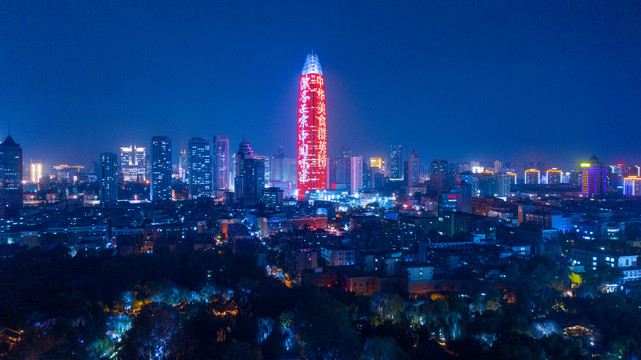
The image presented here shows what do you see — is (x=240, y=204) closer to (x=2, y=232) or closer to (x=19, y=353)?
(x=2, y=232)

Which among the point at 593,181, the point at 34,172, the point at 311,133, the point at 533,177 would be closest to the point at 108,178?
the point at 311,133

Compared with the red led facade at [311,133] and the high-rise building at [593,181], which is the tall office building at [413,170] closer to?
the red led facade at [311,133]

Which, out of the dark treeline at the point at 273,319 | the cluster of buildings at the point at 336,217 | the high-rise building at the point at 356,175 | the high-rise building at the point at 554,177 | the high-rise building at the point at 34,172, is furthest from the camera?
the high-rise building at the point at 554,177

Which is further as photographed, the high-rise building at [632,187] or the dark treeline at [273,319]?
the high-rise building at [632,187]

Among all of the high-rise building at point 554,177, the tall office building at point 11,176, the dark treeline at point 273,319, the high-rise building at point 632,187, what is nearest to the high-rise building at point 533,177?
the high-rise building at point 554,177

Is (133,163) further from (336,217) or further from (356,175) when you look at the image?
(336,217)

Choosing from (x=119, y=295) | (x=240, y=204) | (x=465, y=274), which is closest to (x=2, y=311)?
(x=119, y=295)
